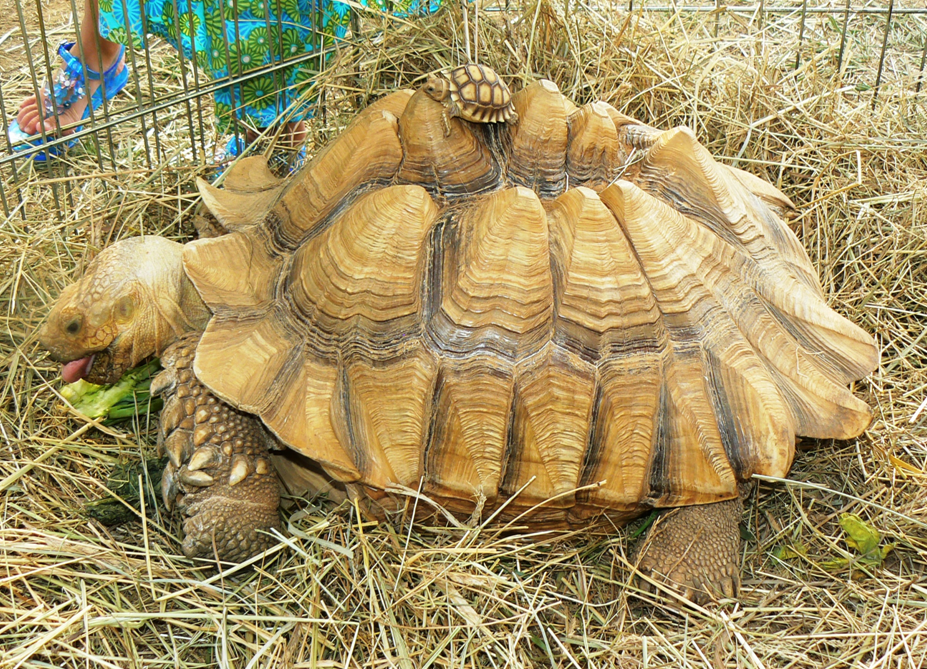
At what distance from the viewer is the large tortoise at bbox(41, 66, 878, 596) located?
249 cm

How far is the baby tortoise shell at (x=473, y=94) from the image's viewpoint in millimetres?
2531

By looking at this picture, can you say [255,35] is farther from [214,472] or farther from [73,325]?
[214,472]

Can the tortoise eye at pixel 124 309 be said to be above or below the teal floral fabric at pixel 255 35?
below

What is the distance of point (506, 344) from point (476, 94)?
2.45 ft

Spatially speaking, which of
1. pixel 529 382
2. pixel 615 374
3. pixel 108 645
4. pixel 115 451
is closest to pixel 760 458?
pixel 615 374

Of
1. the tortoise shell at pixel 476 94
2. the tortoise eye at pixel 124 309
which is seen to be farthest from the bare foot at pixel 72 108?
the tortoise shell at pixel 476 94

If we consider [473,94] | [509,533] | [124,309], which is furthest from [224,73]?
[509,533]

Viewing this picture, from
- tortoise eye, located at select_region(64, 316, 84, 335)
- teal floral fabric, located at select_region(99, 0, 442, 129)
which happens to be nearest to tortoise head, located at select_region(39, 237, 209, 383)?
tortoise eye, located at select_region(64, 316, 84, 335)

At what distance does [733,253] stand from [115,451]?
2.27 m

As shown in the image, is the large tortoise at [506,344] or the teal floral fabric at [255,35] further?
the teal floral fabric at [255,35]

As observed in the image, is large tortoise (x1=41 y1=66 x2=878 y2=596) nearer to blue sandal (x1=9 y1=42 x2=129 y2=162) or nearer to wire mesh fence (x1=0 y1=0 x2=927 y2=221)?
wire mesh fence (x1=0 y1=0 x2=927 y2=221)

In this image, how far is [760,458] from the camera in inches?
100

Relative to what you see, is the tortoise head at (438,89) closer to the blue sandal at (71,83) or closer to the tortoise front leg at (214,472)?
the tortoise front leg at (214,472)

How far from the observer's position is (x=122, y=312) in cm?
284
